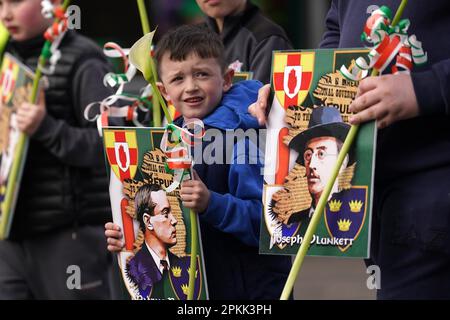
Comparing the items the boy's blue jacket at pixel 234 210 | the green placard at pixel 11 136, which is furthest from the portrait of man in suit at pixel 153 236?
the green placard at pixel 11 136

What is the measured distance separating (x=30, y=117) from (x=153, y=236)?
1.45m

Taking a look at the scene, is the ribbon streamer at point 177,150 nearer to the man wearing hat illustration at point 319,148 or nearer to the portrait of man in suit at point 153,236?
the portrait of man in suit at point 153,236

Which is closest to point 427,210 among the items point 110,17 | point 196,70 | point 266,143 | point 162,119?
point 266,143

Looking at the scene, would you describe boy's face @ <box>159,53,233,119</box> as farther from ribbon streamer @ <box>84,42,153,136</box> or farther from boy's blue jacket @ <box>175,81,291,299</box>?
ribbon streamer @ <box>84,42,153,136</box>

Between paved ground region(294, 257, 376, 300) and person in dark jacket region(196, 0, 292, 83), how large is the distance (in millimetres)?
2799

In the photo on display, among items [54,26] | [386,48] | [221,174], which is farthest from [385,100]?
[54,26]

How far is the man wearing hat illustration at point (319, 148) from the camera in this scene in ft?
8.36

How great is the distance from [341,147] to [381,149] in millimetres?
141

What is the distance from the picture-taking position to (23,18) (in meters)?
4.22

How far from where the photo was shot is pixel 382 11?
2.47 m

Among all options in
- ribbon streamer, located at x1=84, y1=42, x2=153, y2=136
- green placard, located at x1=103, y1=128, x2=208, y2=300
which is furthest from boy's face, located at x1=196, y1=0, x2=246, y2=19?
green placard, located at x1=103, y1=128, x2=208, y2=300

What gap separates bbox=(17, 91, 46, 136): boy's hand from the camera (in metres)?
4.06

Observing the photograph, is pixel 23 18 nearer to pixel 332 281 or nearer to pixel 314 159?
pixel 314 159

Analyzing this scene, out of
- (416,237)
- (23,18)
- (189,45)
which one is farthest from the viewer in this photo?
(23,18)
